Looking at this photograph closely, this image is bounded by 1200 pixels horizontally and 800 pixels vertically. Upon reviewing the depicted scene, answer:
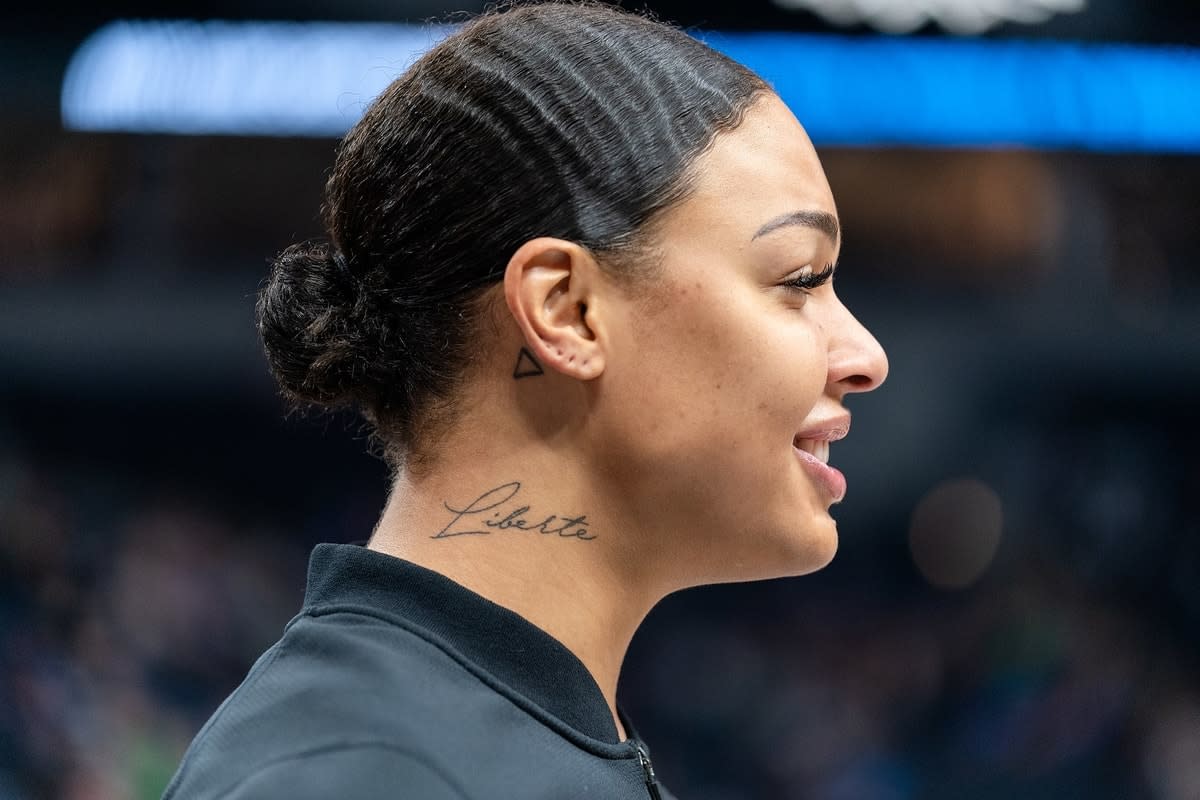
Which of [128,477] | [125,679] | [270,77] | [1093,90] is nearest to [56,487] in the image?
[128,477]

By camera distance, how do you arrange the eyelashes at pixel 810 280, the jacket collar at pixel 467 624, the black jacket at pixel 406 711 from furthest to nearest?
1. the eyelashes at pixel 810 280
2. the jacket collar at pixel 467 624
3. the black jacket at pixel 406 711

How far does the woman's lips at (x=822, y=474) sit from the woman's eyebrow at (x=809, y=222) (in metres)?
0.20

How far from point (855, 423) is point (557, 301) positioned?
12.0 feet

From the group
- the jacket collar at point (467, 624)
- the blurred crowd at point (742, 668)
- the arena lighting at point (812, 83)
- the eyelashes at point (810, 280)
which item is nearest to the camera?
the jacket collar at point (467, 624)

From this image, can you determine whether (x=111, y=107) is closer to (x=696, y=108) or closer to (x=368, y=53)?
(x=368, y=53)

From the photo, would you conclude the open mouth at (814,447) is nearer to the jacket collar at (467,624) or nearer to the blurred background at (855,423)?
the jacket collar at (467,624)

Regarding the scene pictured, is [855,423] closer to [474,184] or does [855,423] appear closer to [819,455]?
[819,455]

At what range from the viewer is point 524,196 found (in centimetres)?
113

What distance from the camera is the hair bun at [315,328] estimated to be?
3.95 ft

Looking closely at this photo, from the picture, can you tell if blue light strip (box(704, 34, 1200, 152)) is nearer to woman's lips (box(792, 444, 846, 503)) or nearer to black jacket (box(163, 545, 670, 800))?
woman's lips (box(792, 444, 846, 503))

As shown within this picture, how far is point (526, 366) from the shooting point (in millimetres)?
1134

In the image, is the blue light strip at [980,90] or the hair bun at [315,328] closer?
the hair bun at [315,328]

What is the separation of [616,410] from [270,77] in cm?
318

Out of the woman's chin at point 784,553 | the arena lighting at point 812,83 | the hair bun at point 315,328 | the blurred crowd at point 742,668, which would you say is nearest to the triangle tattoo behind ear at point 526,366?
the hair bun at point 315,328
